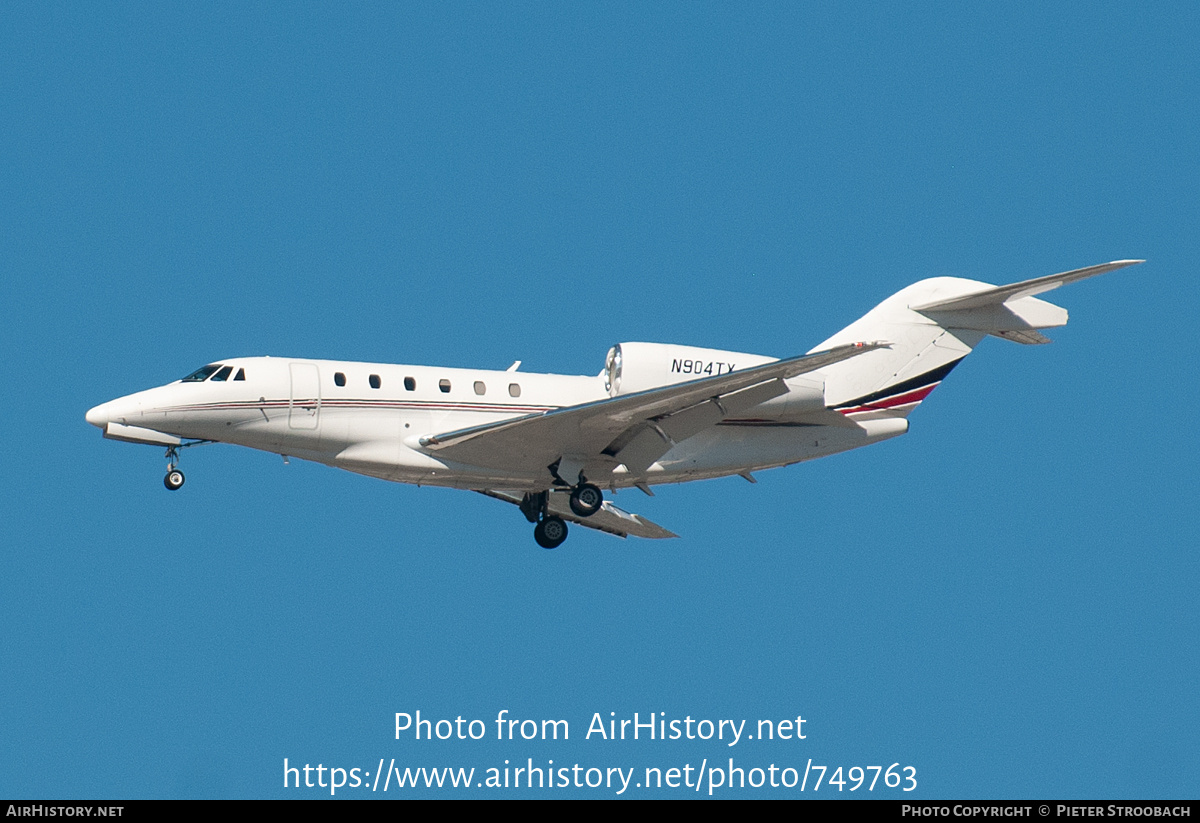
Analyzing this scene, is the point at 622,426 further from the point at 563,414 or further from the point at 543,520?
the point at 543,520

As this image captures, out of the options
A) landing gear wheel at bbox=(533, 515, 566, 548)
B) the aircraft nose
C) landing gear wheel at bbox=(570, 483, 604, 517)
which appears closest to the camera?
the aircraft nose

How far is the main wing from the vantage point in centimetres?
1956

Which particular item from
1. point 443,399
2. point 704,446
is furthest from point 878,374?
point 443,399

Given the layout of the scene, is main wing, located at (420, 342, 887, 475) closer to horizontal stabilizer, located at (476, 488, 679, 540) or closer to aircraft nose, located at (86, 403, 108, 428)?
horizontal stabilizer, located at (476, 488, 679, 540)

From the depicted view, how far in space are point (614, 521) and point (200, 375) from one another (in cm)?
680

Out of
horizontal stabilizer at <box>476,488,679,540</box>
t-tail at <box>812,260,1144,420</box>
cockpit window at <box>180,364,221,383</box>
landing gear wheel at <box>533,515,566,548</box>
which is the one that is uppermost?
t-tail at <box>812,260,1144,420</box>

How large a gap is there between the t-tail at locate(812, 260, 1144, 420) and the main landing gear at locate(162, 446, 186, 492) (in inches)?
341

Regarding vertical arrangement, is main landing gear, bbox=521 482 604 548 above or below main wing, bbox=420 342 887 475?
below

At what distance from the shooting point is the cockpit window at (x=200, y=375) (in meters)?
20.0

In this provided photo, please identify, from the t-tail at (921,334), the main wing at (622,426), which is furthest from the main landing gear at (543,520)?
the t-tail at (921,334)

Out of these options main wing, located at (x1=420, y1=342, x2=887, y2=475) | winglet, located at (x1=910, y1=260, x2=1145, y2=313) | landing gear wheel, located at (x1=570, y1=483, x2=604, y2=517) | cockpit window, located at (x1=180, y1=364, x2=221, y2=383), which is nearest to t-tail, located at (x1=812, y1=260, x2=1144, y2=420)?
winglet, located at (x1=910, y1=260, x2=1145, y2=313)

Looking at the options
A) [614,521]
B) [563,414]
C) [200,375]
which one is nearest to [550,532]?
[614,521]

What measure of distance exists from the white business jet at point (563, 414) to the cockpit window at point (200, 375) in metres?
0.02

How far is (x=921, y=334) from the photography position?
75.0 ft
